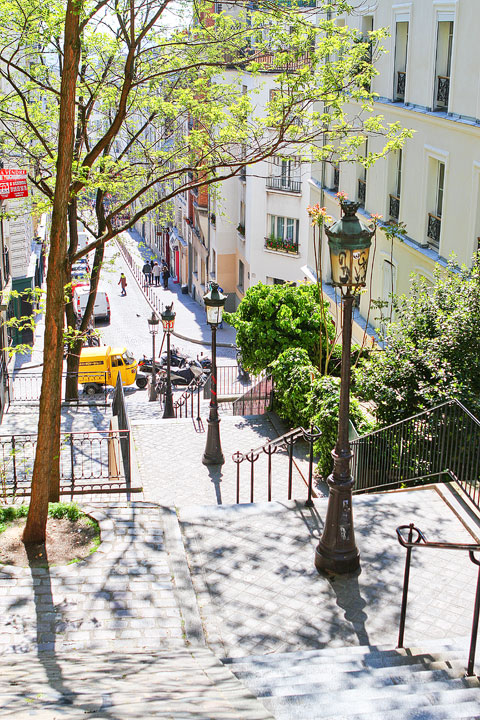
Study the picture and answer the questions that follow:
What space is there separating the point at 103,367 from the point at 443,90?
16928 millimetres

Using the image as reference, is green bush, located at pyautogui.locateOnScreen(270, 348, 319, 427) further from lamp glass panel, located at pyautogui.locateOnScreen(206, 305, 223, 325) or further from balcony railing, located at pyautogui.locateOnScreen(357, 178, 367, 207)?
balcony railing, located at pyautogui.locateOnScreen(357, 178, 367, 207)

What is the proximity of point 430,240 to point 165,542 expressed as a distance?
11204 millimetres

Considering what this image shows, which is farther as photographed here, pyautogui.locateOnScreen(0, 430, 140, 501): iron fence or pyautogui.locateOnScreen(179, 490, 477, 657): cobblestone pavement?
pyautogui.locateOnScreen(0, 430, 140, 501): iron fence

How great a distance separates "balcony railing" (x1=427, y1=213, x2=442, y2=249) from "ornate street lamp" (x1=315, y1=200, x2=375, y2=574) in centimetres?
968

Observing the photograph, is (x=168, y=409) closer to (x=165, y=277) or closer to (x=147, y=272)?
(x=165, y=277)

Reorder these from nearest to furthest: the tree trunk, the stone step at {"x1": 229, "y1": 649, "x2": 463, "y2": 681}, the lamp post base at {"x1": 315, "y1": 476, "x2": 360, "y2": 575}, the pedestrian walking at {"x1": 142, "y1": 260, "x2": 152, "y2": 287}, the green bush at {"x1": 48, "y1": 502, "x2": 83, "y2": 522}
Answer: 1. the stone step at {"x1": 229, "y1": 649, "x2": 463, "y2": 681}
2. the tree trunk
3. the lamp post base at {"x1": 315, "y1": 476, "x2": 360, "y2": 575}
4. the green bush at {"x1": 48, "y1": 502, "x2": 83, "y2": 522}
5. the pedestrian walking at {"x1": 142, "y1": 260, "x2": 152, "y2": 287}

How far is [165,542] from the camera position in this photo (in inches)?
356

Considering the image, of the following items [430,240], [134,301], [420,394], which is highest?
[430,240]

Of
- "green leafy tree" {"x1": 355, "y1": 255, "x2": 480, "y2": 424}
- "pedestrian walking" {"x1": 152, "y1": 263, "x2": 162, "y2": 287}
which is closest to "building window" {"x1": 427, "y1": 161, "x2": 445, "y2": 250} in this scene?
"green leafy tree" {"x1": 355, "y1": 255, "x2": 480, "y2": 424}

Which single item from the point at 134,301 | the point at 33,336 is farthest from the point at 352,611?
the point at 134,301

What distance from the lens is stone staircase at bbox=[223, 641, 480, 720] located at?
5.15 meters

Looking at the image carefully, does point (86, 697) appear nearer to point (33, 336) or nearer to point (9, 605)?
point (9, 605)

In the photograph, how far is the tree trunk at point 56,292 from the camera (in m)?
8.20

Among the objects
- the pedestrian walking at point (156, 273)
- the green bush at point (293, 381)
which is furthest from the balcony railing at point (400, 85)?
the pedestrian walking at point (156, 273)
